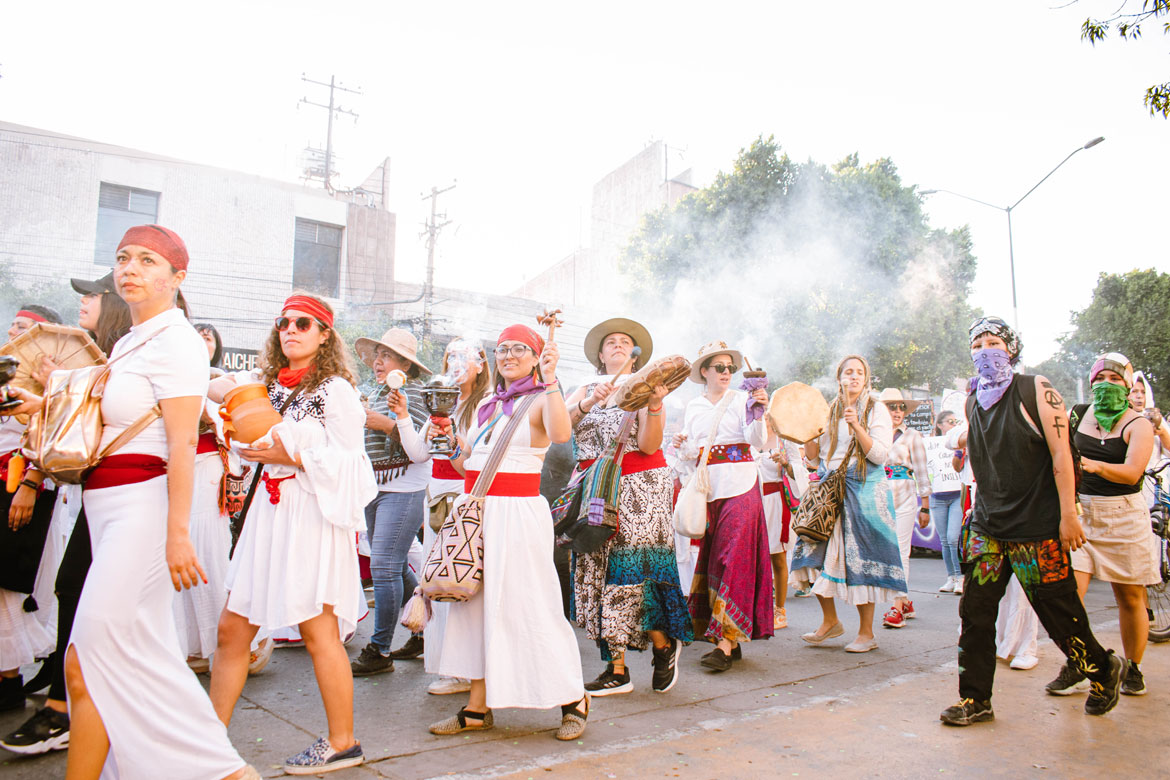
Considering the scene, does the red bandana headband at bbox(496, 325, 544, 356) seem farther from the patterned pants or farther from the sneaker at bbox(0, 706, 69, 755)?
the patterned pants

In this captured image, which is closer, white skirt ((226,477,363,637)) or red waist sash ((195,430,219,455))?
white skirt ((226,477,363,637))

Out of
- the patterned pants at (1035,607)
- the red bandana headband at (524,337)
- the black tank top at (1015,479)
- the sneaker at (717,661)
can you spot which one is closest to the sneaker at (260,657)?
the red bandana headband at (524,337)

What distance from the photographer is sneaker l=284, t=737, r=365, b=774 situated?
3.01m

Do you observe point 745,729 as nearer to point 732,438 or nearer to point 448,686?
point 448,686

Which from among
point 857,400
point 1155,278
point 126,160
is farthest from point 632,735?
point 1155,278

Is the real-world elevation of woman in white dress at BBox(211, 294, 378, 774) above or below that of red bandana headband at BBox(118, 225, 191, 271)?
below

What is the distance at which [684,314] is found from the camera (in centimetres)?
2772

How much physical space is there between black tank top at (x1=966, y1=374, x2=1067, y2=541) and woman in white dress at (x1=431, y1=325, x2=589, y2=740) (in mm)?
2310

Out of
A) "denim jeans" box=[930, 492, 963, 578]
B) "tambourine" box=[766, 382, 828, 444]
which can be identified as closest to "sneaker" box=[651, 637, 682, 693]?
"tambourine" box=[766, 382, 828, 444]

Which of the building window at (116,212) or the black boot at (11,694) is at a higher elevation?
the building window at (116,212)

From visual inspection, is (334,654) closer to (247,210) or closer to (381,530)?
(381,530)

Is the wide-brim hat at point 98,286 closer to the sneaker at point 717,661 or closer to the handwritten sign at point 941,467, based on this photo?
the sneaker at point 717,661

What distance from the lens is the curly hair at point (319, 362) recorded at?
3.37m

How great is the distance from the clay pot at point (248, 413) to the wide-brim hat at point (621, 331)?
7.61 ft
